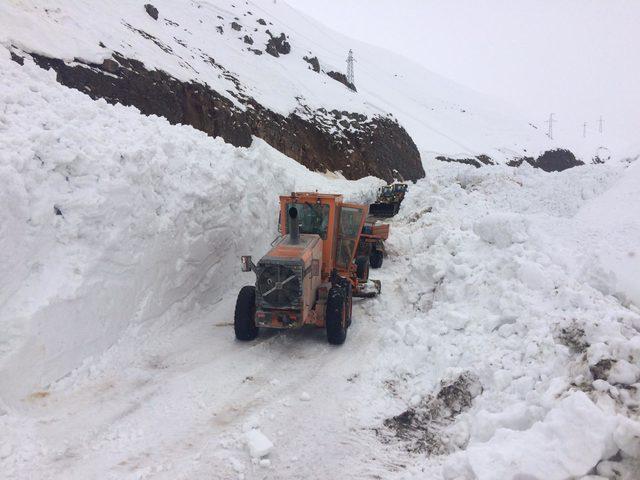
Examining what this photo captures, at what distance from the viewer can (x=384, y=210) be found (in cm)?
1872

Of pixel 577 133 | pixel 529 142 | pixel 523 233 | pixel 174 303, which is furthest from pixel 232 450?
pixel 577 133

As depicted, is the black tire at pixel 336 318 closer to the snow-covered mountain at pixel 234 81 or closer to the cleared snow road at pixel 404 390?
the cleared snow road at pixel 404 390

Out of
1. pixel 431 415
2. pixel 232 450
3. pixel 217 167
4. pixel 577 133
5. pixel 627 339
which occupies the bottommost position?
pixel 232 450

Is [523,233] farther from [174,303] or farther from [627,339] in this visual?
[174,303]

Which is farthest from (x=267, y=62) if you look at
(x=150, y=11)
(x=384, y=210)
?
(x=384, y=210)

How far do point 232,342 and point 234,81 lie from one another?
66.1ft

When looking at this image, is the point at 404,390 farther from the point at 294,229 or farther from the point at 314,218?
the point at 314,218

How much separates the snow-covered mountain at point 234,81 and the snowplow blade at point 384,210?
635 cm

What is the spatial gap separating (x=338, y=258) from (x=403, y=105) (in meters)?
45.3

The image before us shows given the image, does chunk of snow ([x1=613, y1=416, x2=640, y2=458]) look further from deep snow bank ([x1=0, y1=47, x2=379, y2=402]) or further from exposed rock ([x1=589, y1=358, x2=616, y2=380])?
deep snow bank ([x1=0, y1=47, x2=379, y2=402])

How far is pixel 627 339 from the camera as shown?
14.9 feet

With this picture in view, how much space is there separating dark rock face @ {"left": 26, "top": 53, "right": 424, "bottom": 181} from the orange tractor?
9.25m

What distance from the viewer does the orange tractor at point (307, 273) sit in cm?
730

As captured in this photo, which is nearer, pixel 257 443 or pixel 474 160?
pixel 257 443
